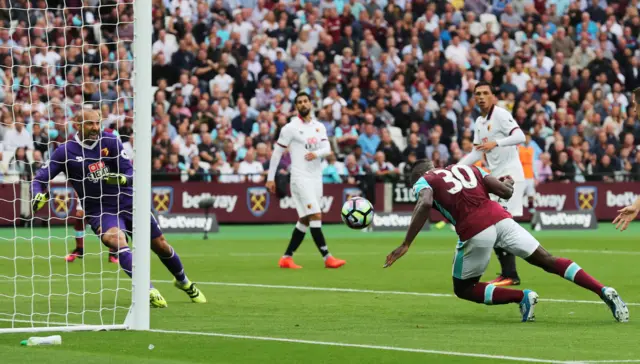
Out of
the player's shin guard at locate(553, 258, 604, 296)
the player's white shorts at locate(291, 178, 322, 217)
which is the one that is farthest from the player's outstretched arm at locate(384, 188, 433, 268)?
the player's white shorts at locate(291, 178, 322, 217)

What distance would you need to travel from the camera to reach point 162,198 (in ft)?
90.9

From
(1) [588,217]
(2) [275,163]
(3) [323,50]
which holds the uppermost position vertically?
(3) [323,50]

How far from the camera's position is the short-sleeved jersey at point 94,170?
12.4 metres

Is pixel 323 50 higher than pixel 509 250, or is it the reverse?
pixel 323 50

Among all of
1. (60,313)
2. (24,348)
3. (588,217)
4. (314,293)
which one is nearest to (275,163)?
(314,293)

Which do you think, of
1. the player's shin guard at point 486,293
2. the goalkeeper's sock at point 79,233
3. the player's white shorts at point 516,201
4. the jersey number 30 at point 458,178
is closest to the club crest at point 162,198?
the goalkeeper's sock at point 79,233

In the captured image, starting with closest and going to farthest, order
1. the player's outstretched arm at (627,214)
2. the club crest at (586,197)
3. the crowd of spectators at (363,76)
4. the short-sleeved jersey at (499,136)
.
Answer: the player's outstretched arm at (627,214) → the short-sleeved jersey at (499,136) → the crowd of spectators at (363,76) → the club crest at (586,197)

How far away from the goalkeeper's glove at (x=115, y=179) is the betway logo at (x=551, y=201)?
64.0ft

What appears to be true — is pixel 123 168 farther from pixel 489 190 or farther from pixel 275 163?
pixel 275 163

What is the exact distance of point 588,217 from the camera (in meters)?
28.9

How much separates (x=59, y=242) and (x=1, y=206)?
3.61 m

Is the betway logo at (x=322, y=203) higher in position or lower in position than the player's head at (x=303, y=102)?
lower

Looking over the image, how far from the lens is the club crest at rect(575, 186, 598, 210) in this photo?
3091 cm

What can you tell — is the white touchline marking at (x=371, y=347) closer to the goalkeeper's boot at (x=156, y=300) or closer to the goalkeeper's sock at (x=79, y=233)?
the goalkeeper's boot at (x=156, y=300)
